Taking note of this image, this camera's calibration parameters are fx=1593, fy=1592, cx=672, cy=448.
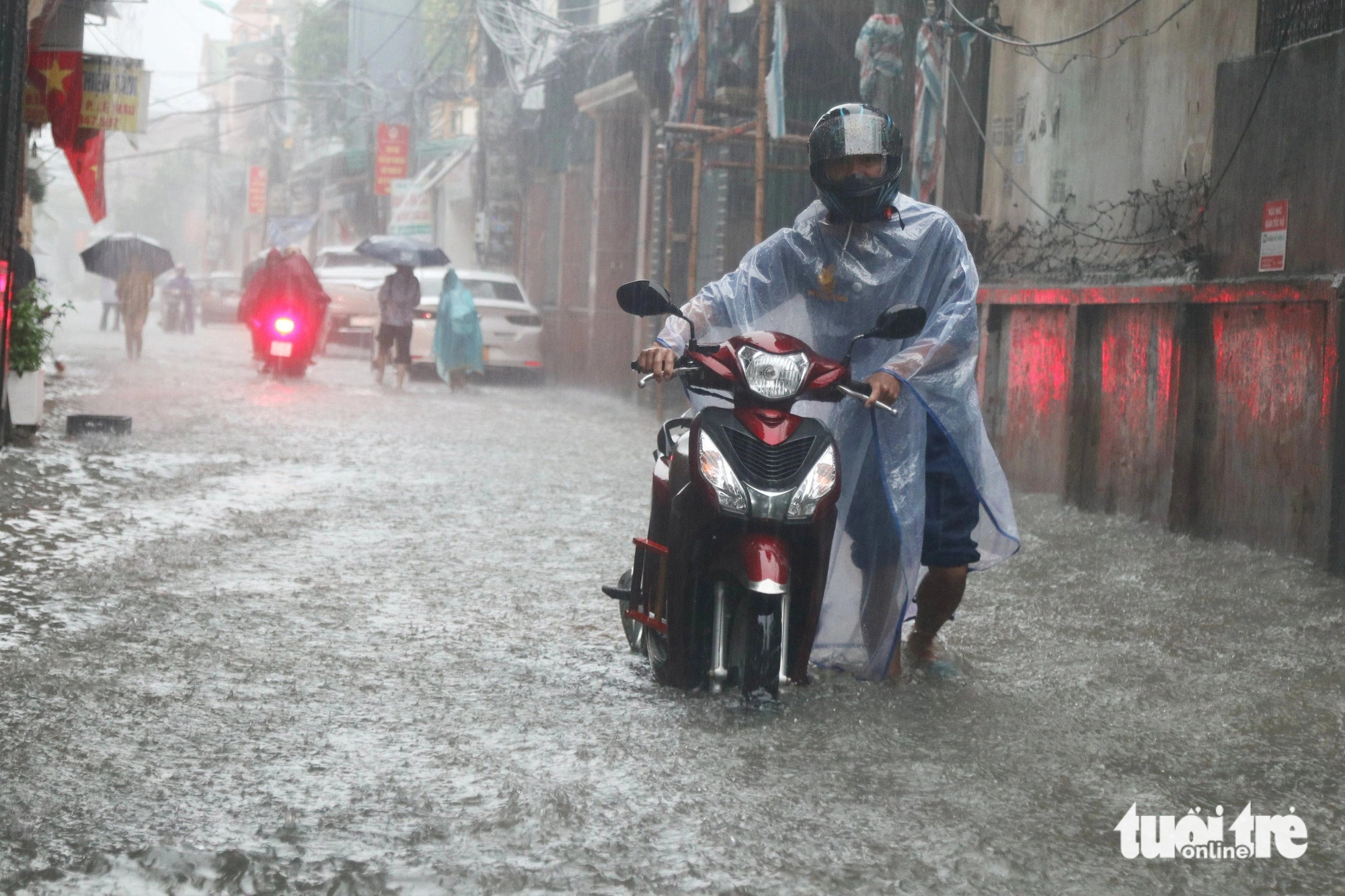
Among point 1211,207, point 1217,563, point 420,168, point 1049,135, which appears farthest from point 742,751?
point 420,168

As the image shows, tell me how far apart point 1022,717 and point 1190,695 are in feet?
2.40

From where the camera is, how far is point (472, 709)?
177 inches

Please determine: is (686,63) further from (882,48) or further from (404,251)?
(882,48)

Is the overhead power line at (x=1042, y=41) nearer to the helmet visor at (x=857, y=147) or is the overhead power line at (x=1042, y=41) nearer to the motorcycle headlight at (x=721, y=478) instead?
the helmet visor at (x=857, y=147)

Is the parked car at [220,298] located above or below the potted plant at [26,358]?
above

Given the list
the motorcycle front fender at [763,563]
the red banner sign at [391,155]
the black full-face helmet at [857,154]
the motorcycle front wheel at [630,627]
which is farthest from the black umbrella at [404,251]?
the red banner sign at [391,155]

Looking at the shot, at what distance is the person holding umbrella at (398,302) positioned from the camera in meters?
19.2

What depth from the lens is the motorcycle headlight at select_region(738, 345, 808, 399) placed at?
4301 mm

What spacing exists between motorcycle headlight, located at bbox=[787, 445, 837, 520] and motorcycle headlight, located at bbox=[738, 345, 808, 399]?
0.67 feet

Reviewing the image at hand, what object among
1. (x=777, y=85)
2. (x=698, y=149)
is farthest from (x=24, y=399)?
(x=698, y=149)

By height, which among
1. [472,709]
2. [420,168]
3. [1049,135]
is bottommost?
[472,709]

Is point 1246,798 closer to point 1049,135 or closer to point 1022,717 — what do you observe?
point 1022,717

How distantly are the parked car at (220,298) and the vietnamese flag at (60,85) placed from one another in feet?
85.5

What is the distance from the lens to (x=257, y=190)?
194 ft
